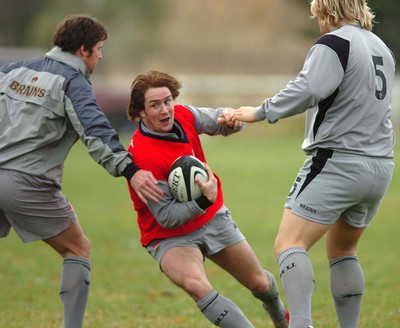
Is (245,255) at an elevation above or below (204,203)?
below

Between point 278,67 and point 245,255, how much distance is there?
191ft

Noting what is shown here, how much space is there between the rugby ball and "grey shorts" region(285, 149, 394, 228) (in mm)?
623

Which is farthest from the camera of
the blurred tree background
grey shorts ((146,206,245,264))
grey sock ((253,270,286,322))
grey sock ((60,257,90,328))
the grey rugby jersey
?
the blurred tree background

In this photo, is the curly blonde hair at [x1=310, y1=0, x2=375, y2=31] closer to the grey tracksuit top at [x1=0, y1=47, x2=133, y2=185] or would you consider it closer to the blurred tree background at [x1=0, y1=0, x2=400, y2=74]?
the grey tracksuit top at [x1=0, y1=47, x2=133, y2=185]

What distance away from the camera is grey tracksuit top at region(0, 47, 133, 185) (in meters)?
6.48

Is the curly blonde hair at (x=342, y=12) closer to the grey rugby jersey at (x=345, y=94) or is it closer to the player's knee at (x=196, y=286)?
the grey rugby jersey at (x=345, y=94)

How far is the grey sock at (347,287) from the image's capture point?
6.70m

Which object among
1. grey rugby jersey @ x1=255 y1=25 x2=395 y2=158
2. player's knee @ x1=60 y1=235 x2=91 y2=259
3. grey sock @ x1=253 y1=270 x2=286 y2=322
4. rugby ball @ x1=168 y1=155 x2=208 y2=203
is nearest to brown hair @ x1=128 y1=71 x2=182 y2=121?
rugby ball @ x1=168 y1=155 x2=208 y2=203

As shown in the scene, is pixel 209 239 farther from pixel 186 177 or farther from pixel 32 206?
pixel 32 206

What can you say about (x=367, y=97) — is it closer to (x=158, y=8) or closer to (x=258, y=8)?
(x=158, y=8)

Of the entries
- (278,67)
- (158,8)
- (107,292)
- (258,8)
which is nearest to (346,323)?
(107,292)

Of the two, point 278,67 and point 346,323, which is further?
point 278,67

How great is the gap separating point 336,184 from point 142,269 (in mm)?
6033

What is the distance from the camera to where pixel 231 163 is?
2605 centimetres
